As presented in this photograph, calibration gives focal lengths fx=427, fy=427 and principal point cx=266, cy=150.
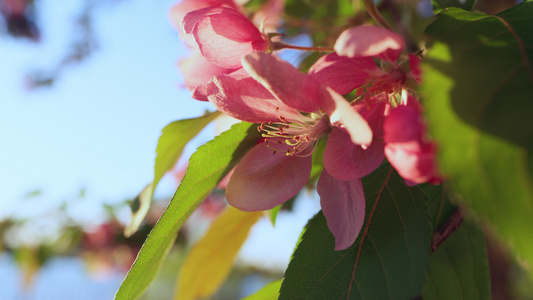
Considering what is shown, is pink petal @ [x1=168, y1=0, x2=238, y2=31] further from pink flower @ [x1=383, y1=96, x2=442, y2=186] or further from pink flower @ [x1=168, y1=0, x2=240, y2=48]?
pink flower @ [x1=383, y1=96, x2=442, y2=186]

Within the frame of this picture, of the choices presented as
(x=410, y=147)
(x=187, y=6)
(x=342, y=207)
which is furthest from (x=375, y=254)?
(x=187, y=6)

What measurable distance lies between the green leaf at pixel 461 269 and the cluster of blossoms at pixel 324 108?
7.6 inches

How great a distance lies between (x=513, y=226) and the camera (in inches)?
8.3

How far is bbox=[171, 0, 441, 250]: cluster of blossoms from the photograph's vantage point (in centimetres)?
31

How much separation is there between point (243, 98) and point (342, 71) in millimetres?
93

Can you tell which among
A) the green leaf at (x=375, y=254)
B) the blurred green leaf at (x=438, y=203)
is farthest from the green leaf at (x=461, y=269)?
the green leaf at (x=375, y=254)

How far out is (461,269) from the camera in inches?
20.6

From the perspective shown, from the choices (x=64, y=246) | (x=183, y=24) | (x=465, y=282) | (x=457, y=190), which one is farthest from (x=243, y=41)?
(x=64, y=246)

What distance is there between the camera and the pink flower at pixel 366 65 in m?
0.32

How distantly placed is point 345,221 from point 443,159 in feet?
0.64

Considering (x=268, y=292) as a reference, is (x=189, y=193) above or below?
above

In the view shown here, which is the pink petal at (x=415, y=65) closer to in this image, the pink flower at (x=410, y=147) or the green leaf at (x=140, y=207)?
the pink flower at (x=410, y=147)

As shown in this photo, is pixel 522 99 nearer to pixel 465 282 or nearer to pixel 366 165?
pixel 366 165

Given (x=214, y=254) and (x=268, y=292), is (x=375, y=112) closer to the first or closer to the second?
(x=268, y=292)
